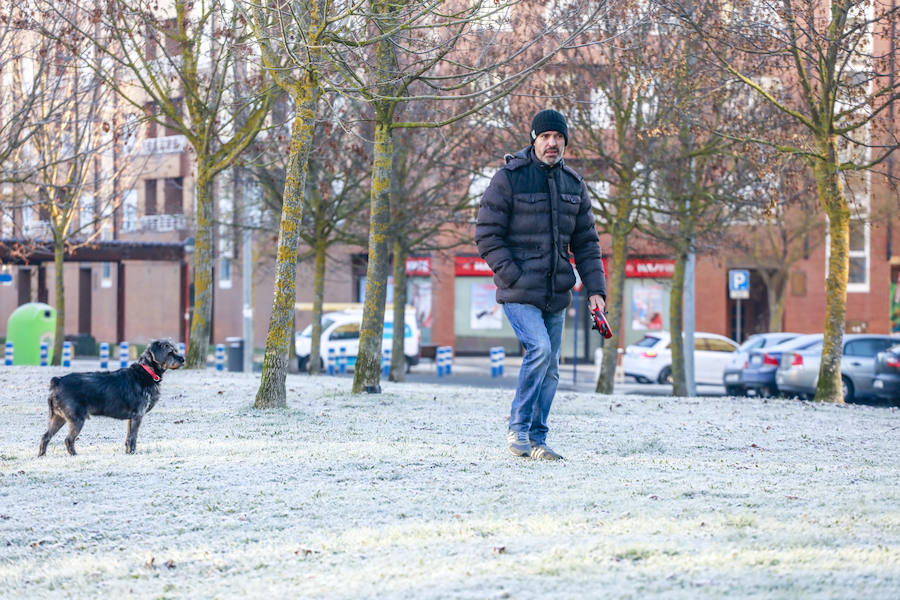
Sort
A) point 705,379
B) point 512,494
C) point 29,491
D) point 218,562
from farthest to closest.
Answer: point 705,379 < point 29,491 < point 512,494 < point 218,562

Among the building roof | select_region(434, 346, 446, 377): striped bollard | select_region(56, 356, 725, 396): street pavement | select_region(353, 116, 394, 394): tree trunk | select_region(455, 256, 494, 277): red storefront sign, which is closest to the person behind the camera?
select_region(353, 116, 394, 394): tree trunk

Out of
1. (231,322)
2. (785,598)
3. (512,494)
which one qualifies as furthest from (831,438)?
(231,322)

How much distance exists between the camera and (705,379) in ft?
102

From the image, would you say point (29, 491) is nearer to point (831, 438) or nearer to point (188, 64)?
point (831, 438)

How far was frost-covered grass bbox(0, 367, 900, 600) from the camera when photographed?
4.42m

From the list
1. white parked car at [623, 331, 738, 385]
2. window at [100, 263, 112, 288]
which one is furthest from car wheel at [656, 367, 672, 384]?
window at [100, 263, 112, 288]

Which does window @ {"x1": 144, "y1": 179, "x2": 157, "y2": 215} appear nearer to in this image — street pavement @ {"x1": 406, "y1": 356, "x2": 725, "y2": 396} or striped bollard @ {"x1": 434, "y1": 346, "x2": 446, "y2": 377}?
street pavement @ {"x1": 406, "y1": 356, "x2": 725, "y2": 396}

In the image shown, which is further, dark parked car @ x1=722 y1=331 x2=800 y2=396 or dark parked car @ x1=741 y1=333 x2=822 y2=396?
dark parked car @ x1=722 y1=331 x2=800 y2=396

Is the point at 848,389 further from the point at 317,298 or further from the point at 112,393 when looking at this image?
the point at 112,393

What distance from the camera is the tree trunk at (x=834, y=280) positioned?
15617mm

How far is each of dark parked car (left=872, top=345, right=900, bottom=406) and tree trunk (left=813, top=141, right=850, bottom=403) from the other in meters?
6.99

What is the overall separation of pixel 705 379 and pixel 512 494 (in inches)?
1010

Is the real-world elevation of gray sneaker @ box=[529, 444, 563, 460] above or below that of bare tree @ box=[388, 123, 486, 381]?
below

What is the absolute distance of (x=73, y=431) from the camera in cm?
809
